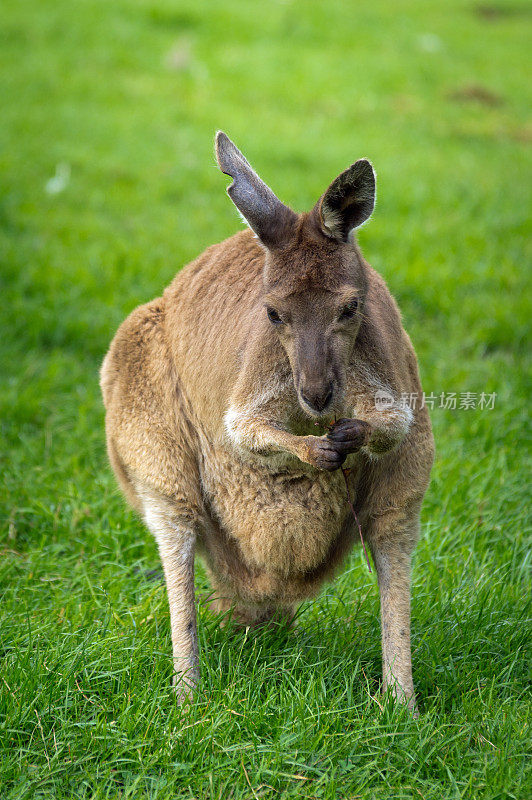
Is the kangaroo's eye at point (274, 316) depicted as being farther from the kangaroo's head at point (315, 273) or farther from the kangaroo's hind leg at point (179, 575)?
the kangaroo's hind leg at point (179, 575)

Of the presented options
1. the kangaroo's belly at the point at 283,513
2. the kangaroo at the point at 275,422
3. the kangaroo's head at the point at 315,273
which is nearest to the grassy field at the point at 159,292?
the kangaroo at the point at 275,422

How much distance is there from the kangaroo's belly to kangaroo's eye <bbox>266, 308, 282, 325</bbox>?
524mm

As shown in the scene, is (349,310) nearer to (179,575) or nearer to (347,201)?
(347,201)

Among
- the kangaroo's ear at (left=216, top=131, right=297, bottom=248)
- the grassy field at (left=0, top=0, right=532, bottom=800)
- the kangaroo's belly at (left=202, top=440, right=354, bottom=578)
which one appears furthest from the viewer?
the kangaroo's belly at (left=202, top=440, right=354, bottom=578)

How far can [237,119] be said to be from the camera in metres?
10.5

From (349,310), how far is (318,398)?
35 cm

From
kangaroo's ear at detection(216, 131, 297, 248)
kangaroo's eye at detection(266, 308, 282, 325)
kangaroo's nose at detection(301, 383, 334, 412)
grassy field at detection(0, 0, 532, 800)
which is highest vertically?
kangaroo's ear at detection(216, 131, 297, 248)

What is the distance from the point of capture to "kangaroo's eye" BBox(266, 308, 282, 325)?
2934 mm

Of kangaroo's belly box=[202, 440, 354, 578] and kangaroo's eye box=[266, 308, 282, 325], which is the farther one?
kangaroo's belly box=[202, 440, 354, 578]

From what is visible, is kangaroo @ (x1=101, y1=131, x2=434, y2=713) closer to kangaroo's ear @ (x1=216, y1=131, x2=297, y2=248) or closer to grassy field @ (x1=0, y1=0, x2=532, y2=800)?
kangaroo's ear @ (x1=216, y1=131, x2=297, y2=248)

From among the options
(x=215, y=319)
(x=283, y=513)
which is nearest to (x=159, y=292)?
(x=215, y=319)

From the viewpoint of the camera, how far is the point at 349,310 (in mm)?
2896

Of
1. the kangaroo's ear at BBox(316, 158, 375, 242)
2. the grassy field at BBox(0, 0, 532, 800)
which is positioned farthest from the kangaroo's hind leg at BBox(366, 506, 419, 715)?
the kangaroo's ear at BBox(316, 158, 375, 242)

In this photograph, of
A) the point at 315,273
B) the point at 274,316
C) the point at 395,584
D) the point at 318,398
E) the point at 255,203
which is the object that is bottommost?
the point at 395,584
